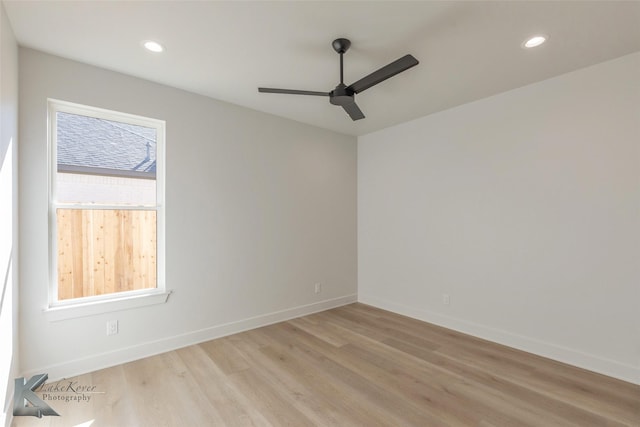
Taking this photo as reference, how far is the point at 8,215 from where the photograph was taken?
1937mm

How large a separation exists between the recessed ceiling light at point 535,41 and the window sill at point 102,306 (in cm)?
373

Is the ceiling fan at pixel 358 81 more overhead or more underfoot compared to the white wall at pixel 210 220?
more overhead

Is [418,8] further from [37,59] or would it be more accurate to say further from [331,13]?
[37,59]

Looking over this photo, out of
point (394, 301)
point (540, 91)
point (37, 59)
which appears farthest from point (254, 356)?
point (540, 91)

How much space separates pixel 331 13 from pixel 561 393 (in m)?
3.17

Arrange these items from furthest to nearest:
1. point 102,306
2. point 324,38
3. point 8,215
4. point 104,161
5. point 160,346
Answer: point 160,346 → point 104,161 → point 102,306 → point 324,38 → point 8,215

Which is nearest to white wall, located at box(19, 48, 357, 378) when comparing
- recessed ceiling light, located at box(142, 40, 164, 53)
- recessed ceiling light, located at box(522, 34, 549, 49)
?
recessed ceiling light, located at box(142, 40, 164, 53)

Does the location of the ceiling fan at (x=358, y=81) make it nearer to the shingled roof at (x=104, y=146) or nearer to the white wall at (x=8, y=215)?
the shingled roof at (x=104, y=146)

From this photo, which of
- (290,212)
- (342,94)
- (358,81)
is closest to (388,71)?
(358,81)

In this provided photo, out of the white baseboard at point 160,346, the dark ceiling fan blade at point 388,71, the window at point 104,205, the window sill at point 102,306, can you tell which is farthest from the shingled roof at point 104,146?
the dark ceiling fan blade at point 388,71

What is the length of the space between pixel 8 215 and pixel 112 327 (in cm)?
124

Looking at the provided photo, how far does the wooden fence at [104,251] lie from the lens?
2527 millimetres

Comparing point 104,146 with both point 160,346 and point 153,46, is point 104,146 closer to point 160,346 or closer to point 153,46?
point 153,46

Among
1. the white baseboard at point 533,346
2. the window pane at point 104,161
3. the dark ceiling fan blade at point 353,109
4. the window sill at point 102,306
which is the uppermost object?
the dark ceiling fan blade at point 353,109
